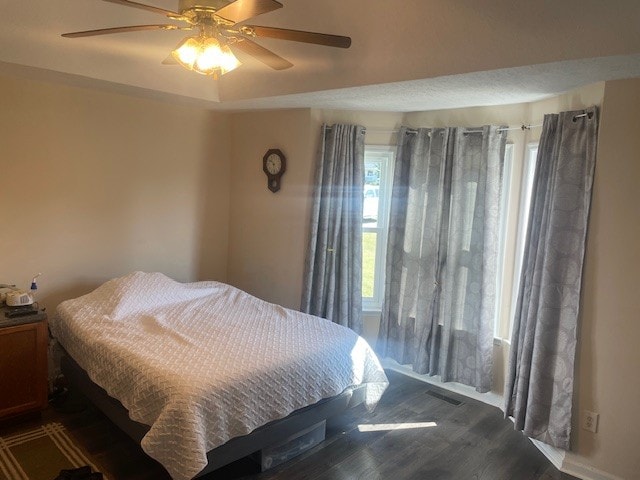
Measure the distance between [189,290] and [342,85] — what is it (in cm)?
194

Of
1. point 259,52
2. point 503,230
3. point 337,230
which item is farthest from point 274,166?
point 503,230

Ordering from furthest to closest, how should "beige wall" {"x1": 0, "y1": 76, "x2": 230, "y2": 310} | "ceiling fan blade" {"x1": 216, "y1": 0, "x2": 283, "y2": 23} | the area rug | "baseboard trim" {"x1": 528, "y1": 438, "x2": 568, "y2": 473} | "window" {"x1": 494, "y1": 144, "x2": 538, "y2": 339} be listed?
"window" {"x1": 494, "y1": 144, "x2": 538, "y2": 339}, "beige wall" {"x1": 0, "y1": 76, "x2": 230, "y2": 310}, "baseboard trim" {"x1": 528, "y1": 438, "x2": 568, "y2": 473}, the area rug, "ceiling fan blade" {"x1": 216, "y1": 0, "x2": 283, "y2": 23}

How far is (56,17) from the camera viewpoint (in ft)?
9.31

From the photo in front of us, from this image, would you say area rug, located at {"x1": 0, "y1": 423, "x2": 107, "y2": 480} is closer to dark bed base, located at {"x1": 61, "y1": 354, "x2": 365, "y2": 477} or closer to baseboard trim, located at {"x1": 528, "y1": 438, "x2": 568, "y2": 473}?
dark bed base, located at {"x1": 61, "y1": 354, "x2": 365, "y2": 477}

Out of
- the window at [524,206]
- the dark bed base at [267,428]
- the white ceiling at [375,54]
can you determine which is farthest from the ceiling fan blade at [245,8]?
the window at [524,206]

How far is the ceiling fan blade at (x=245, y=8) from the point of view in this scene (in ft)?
5.92

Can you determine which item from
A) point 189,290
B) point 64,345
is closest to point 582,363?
point 189,290

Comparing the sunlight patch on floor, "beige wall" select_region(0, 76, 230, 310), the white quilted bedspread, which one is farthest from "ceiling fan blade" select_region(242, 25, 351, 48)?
the sunlight patch on floor

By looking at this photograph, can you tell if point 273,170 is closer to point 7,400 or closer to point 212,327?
point 212,327

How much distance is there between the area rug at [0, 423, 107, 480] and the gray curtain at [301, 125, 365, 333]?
6.37 feet

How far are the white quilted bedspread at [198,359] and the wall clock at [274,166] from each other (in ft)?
3.49

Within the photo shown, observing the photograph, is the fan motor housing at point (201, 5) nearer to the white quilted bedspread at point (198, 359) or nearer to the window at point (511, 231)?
the white quilted bedspread at point (198, 359)

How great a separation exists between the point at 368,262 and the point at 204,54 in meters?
2.61

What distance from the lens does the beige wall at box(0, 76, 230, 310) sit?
10.8 ft
